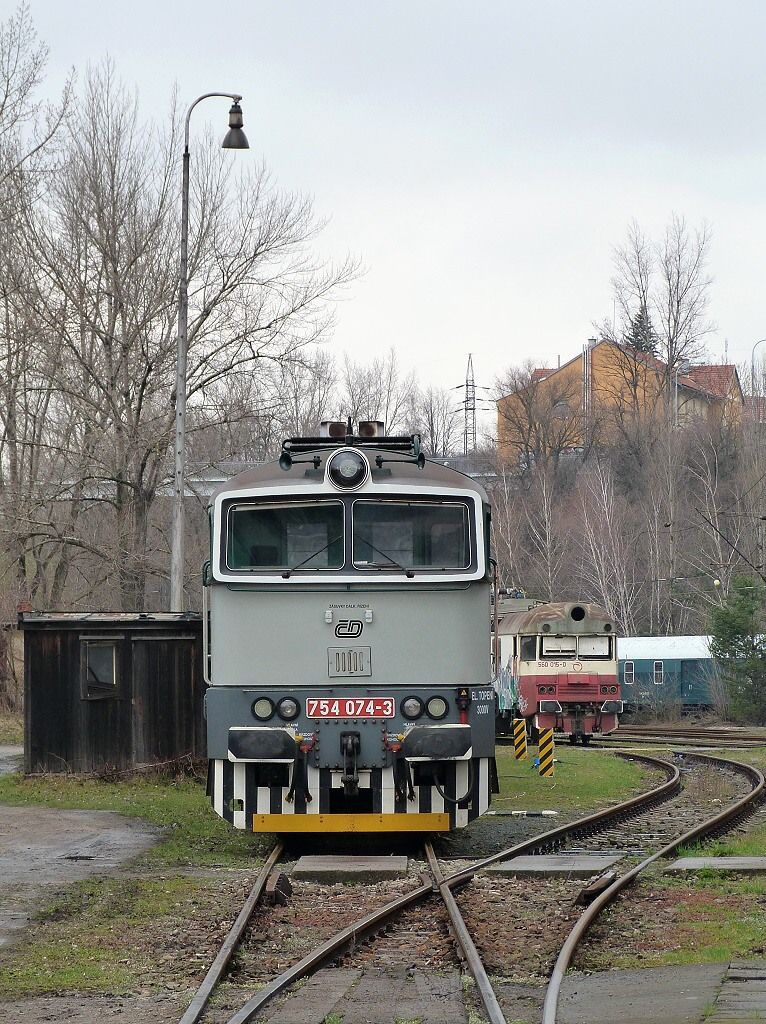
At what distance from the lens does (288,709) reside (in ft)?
38.2

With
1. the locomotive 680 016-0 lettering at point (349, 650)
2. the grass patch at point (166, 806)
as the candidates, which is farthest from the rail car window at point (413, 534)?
the grass patch at point (166, 806)

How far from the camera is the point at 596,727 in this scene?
30.9 meters

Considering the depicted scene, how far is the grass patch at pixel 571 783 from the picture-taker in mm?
17500

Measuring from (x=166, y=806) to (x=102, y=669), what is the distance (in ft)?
8.94

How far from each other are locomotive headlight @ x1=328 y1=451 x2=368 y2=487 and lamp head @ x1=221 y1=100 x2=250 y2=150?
10.1 m

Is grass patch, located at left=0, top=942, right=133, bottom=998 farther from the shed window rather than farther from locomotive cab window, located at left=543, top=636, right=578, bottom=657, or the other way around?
locomotive cab window, located at left=543, top=636, right=578, bottom=657

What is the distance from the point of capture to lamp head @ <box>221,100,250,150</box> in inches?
814

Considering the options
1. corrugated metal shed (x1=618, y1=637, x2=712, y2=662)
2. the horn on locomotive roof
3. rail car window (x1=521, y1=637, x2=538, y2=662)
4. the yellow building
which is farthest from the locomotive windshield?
the yellow building

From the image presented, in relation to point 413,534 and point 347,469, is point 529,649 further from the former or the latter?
point 347,469

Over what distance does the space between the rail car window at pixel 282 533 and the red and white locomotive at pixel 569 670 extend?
18.8 metres

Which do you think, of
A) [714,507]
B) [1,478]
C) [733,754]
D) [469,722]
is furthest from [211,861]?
[714,507]

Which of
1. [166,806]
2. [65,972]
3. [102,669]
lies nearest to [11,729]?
[102,669]

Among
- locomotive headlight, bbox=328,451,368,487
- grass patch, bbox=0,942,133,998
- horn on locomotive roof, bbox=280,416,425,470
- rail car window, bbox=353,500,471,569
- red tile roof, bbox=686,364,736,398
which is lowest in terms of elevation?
grass patch, bbox=0,942,133,998

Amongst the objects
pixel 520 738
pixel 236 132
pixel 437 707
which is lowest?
pixel 520 738
